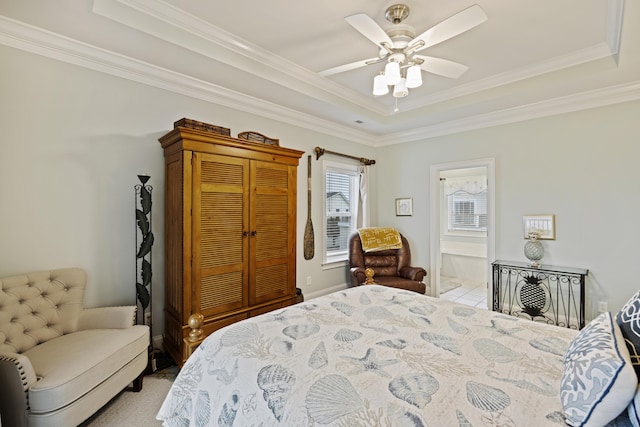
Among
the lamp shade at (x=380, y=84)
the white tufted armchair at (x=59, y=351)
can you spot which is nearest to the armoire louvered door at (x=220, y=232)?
the white tufted armchair at (x=59, y=351)

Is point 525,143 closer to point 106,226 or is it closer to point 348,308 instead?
point 348,308

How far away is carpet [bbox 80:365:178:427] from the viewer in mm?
1905

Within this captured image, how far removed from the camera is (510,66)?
10.2 ft

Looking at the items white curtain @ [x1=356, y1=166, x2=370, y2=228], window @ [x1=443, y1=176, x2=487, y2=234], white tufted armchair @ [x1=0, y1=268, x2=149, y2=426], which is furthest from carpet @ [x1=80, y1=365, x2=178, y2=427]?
window @ [x1=443, y1=176, x2=487, y2=234]

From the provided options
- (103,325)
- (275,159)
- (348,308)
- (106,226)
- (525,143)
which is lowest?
(103,325)

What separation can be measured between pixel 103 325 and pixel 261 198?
5.48 feet

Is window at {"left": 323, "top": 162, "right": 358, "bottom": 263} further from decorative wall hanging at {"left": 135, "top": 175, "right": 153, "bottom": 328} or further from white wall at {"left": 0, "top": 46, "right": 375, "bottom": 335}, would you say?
decorative wall hanging at {"left": 135, "top": 175, "right": 153, "bottom": 328}

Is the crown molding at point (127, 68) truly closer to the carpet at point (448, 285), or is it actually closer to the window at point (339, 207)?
the window at point (339, 207)

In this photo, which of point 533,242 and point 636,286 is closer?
point 636,286

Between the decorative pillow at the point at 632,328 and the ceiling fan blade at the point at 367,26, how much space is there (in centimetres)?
184

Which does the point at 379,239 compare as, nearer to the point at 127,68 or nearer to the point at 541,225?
the point at 541,225

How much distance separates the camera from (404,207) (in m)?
4.88

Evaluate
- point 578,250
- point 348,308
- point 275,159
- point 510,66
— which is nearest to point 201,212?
point 275,159

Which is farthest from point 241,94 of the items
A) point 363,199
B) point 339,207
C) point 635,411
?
point 635,411
